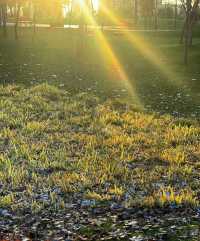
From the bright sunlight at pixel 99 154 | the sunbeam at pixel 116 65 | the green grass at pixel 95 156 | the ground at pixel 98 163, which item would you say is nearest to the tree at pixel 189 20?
the bright sunlight at pixel 99 154

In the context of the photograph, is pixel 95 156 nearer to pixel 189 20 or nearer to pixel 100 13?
pixel 189 20

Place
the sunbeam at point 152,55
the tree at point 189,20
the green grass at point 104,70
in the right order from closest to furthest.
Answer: the green grass at point 104,70 → the sunbeam at point 152,55 → the tree at point 189,20

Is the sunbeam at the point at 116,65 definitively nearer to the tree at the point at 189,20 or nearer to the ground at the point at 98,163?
the ground at the point at 98,163

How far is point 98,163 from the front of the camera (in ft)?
44.2

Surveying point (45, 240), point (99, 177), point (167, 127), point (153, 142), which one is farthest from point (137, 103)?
point (45, 240)

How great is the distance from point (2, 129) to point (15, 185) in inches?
245

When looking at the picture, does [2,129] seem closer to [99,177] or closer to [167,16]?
[99,177]

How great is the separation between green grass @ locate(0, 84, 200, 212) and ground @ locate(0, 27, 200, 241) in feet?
0.09

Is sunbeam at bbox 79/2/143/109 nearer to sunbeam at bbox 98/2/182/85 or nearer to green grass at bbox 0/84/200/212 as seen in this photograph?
sunbeam at bbox 98/2/182/85

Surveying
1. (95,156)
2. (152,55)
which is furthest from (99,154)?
(152,55)

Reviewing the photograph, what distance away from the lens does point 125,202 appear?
1051 cm

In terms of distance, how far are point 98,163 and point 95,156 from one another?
1.84 feet

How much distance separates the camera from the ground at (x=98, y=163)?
31.1 ft

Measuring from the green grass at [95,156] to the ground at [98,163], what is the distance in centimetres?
3
